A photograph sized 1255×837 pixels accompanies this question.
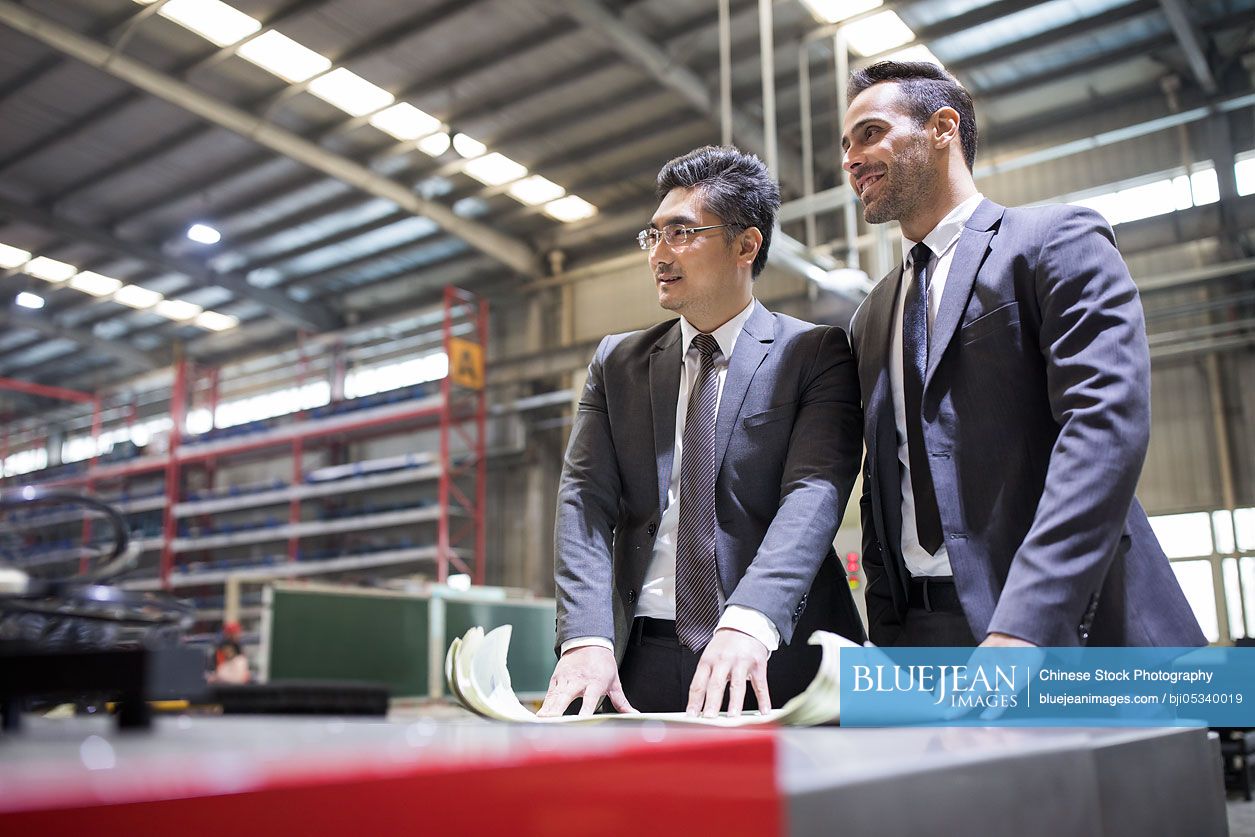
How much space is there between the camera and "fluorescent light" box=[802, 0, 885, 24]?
27.4 feet

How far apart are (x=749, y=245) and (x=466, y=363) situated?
12185 millimetres

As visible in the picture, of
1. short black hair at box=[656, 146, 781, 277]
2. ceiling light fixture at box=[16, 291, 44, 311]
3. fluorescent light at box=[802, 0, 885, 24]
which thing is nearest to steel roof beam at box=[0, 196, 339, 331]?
ceiling light fixture at box=[16, 291, 44, 311]

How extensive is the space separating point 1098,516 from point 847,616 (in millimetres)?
491

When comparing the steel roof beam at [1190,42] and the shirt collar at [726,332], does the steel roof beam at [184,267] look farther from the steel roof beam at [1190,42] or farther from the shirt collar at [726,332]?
the shirt collar at [726,332]

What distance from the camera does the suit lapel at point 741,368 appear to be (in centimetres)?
153

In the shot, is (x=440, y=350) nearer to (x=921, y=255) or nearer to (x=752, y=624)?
(x=921, y=255)

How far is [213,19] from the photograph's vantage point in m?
9.10

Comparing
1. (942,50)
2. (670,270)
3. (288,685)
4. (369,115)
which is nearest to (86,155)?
(369,115)

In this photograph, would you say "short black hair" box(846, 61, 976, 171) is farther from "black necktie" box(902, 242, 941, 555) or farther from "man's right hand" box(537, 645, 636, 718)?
"man's right hand" box(537, 645, 636, 718)

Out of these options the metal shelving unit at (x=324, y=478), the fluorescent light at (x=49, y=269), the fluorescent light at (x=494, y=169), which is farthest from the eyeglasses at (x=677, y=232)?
the fluorescent light at (x=49, y=269)

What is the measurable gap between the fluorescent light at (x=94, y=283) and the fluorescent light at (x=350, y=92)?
6.32 meters

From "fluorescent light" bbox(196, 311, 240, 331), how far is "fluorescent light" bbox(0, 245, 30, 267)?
8.62 feet

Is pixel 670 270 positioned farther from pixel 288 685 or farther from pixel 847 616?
pixel 288 685

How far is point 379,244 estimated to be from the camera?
45.7ft
